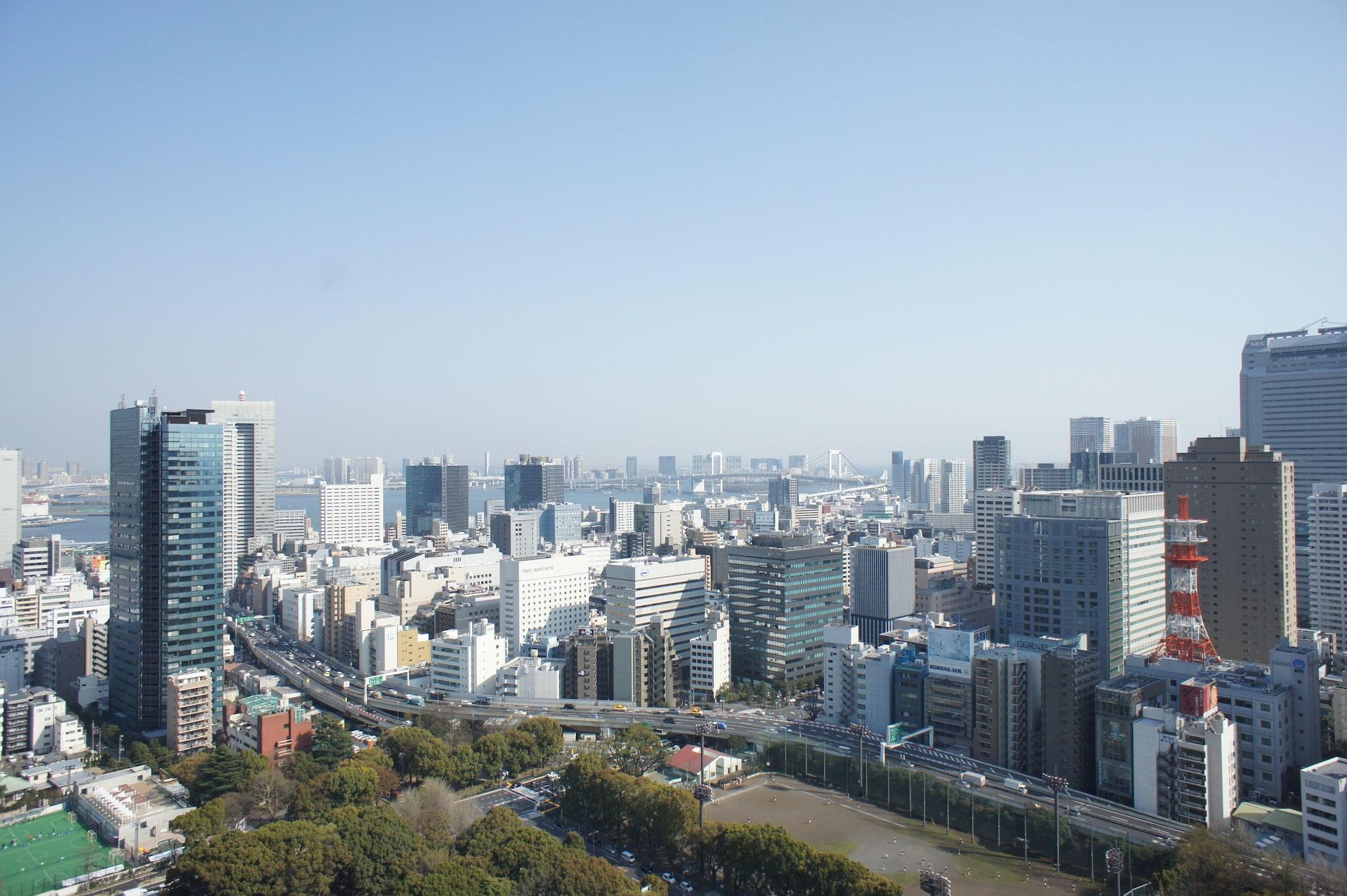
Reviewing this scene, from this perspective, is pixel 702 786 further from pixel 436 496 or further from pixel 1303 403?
pixel 436 496

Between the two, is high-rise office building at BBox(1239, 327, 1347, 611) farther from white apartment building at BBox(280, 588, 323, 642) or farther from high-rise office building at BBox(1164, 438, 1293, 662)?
white apartment building at BBox(280, 588, 323, 642)

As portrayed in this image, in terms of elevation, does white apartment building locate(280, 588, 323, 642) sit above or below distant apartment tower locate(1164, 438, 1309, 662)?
below

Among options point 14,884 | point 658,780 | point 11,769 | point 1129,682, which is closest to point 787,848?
point 658,780

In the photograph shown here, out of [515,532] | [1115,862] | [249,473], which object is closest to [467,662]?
[1115,862]

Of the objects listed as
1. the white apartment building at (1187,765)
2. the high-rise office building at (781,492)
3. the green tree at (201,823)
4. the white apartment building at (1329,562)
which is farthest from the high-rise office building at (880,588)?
the high-rise office building at (781,492)

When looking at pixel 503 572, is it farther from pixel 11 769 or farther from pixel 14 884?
pixel 14 884

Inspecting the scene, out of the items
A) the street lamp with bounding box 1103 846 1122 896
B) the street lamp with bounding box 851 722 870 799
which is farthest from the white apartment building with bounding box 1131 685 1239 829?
the street lamp with bounding box 851 722 870 799
